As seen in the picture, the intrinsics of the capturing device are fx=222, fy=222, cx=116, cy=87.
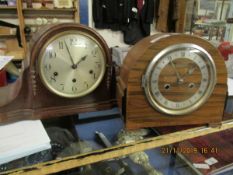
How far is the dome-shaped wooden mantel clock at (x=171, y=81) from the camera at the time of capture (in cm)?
49

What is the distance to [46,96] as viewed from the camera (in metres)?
0.56

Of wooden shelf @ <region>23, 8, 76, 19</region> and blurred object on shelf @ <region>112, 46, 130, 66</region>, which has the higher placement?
wooden shelf @ <region>23, 8, 76, 19</region>

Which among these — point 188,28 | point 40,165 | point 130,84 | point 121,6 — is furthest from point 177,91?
point 121,6

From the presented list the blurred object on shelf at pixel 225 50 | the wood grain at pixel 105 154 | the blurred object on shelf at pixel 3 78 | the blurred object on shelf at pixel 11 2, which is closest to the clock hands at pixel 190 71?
the wood grain at pixel 105 154

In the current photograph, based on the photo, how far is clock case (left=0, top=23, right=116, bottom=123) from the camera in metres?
0.53

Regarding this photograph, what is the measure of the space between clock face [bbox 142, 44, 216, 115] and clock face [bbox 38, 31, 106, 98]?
0.16 m

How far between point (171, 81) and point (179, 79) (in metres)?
0.02

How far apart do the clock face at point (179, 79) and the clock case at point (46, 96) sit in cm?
15

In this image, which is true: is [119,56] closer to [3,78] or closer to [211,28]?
[3,78]

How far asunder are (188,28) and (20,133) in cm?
208

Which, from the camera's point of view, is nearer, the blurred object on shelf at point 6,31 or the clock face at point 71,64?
the clock face at point 71,64
